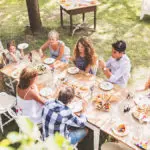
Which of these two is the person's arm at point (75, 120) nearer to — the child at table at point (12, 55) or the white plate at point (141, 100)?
the white plate at point (141, 100)

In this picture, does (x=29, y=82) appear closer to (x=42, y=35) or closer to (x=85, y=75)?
(x=85, y=75)

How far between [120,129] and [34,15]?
4768 mm

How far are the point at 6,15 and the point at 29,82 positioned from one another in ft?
18.0

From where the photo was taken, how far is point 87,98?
357 centimetres

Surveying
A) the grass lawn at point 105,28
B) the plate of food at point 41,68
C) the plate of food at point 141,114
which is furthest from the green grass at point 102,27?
the plate of food at point 141,114

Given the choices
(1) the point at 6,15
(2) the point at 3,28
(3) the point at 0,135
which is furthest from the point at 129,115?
(1) the point at 6,15

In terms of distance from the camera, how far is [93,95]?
11.9 feet

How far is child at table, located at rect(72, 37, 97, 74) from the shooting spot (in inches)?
166

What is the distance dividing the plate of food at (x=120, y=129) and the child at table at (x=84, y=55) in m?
1.45

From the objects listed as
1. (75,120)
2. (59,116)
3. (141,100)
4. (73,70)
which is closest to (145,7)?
(73,70)

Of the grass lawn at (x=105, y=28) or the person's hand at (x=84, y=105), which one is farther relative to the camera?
the grass lawn at (x=105, y=28)

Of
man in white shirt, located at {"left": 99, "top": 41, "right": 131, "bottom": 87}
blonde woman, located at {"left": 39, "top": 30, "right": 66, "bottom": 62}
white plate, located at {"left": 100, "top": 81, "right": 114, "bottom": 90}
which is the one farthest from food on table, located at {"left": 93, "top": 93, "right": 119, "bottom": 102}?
blonde woman, located at {"left": 39, "top": 30, "right": 66, "bottom": 62}

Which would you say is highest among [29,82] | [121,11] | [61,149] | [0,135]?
[61,149]

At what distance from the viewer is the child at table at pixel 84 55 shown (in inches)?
166
